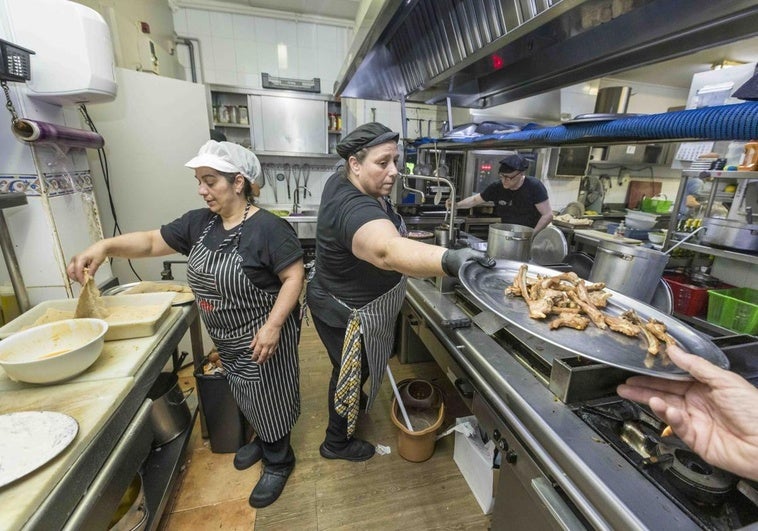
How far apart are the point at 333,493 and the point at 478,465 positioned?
0.71m

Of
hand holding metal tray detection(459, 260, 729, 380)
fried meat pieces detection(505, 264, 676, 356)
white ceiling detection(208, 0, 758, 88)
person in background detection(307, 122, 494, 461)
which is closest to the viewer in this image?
hand holding metal tray detection(459, 260, 729, 380)

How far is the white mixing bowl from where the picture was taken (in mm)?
827

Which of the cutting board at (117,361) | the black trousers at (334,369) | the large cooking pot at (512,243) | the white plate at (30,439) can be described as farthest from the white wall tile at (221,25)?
the white plate at (30,439)

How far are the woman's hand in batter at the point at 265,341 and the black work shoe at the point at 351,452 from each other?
0.77 metres

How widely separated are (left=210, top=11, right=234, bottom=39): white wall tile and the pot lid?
4.11 metres

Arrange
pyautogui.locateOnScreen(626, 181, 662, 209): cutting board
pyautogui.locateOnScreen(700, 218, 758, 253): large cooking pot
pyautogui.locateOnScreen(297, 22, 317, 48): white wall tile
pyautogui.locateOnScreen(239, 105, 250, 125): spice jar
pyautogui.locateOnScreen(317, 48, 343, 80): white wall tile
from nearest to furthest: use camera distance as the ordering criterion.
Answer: pyautogui.locateOnScreen(700, 218, 758, 253): large cooking pot, pyautogui.locateOnScreen(239, 105, 250, 125): spice jar, pyautogui.locateOnScreen(297, 22, 317, 48): white wall tile, pyautogui.locateOnScreen(317, 48, 343, 80): white wall tile, pyautogui.locateOnScreen(626, 181, 662, 209): cutting board

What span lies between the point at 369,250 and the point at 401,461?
4.57ft

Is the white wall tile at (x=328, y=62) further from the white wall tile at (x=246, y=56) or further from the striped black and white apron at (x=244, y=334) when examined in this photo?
the striped black and white apron at (x=244, y=334)

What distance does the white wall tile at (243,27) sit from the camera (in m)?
3.80

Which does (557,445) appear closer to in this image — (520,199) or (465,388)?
(465,388)

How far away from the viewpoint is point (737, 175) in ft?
5.79

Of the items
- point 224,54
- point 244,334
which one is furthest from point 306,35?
point 244,334

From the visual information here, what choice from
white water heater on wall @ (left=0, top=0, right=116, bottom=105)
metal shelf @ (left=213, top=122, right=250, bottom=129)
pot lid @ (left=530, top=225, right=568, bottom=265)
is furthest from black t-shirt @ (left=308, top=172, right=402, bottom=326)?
metal shelf @ (left=213, top=122, right=250, bottom=129)

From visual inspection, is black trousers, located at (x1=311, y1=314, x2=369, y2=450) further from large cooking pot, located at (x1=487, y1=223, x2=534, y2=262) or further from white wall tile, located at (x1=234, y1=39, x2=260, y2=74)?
white wall tile, located at (x1=234, y1=39, x2=260, y2=74)
